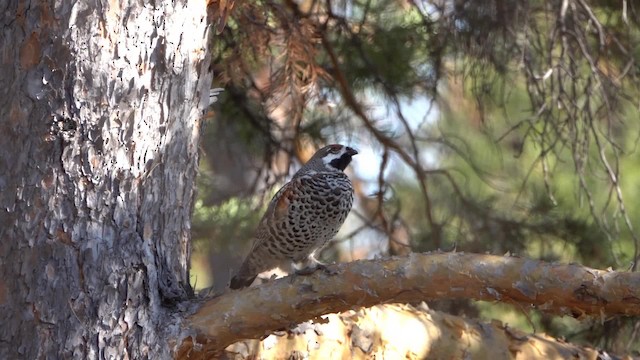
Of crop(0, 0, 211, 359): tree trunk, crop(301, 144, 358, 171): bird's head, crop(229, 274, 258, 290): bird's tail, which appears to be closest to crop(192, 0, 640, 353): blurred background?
crop(301, 144, 358, 171): bird's head

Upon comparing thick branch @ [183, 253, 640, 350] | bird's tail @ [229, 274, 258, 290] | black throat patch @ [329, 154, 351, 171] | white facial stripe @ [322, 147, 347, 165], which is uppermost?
white facial stripe @ [322, 147, 347, 165]

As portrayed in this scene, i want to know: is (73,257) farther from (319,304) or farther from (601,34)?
(601,34)

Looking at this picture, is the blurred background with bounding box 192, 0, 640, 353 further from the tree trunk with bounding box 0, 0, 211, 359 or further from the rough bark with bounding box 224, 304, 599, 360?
the tree trunk with bounding box 0, 0, 211, 359

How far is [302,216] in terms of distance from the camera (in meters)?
4.25

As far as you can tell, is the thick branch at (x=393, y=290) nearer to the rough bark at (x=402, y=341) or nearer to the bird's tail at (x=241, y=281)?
the rough bark at (x=402, y=341)

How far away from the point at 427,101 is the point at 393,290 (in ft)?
8.22

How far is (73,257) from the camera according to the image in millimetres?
2785

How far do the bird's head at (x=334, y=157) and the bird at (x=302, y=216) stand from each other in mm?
48

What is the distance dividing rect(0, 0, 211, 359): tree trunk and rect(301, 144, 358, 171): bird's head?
1602mm

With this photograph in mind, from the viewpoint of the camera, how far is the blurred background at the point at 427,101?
4336mm

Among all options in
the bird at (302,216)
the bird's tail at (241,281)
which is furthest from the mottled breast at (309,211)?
the bird's tail at (241,281)

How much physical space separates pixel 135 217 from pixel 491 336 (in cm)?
154

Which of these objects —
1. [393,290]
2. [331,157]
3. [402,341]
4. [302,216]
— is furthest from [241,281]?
[393,290]

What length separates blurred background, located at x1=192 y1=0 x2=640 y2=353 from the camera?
4336mm
